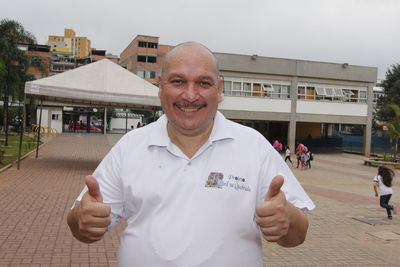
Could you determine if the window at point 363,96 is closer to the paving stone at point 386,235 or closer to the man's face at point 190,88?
the paving stone at point 386,235

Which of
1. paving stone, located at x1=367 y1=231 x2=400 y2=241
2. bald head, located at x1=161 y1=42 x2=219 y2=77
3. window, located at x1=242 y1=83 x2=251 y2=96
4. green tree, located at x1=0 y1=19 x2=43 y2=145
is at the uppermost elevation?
green tree, located at x1=0 y1=19 x2=43 y2=145

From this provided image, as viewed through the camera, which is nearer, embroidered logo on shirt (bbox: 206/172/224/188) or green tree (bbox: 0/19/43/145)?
embroidered logo on shirt (bbox: 206/172/224/188)

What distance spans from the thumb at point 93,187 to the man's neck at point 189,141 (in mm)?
491

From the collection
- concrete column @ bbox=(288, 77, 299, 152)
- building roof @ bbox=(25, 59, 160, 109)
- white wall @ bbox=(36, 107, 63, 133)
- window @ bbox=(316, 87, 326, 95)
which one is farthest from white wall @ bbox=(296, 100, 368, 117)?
white wall @ bbox=(36, 107, 63, 133)

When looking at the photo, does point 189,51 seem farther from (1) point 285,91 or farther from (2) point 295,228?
(1) point 285,91

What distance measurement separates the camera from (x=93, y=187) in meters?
1.81

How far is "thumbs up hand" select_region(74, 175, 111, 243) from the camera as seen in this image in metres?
1.78

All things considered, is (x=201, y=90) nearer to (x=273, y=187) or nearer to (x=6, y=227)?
(x=273, y=187)

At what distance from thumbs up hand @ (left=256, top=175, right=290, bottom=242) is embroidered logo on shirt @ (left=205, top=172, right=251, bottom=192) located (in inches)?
7.8

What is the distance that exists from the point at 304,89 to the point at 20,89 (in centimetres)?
2237

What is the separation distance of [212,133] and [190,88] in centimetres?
26

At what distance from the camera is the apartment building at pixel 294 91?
28.9m

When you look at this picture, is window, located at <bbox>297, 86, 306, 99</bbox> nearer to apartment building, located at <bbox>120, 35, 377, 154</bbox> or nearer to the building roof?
apartment building, located at <bbox>120, 35, 377, 154</bbox>

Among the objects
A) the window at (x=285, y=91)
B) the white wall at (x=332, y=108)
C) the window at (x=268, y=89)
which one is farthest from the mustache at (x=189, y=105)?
the white wall at (x=332, y=108)
